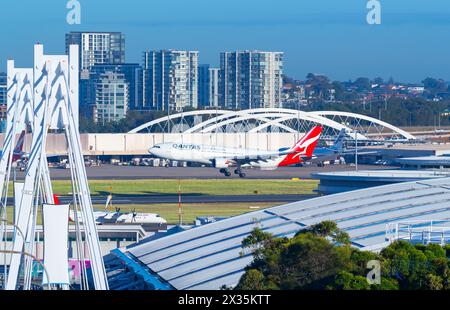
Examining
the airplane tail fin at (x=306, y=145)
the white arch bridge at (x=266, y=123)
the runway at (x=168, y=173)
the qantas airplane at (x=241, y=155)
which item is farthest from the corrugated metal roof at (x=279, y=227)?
the white arch bridge at (x=266, y=123)

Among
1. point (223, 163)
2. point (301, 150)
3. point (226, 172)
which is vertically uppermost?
point (301, 150)

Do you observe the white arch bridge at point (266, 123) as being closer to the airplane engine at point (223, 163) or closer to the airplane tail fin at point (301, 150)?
the airplane tail fin at point (301, 150)

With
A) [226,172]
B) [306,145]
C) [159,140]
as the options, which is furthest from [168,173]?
[159,140]

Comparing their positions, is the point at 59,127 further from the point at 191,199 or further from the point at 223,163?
the point at 223,163

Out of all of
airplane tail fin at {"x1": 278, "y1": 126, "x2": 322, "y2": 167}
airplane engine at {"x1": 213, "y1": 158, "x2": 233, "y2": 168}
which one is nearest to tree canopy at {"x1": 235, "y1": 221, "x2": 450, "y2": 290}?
airplane engine at {"x1": 213, "y1": 158, "x2": 233, "y2": 168}
